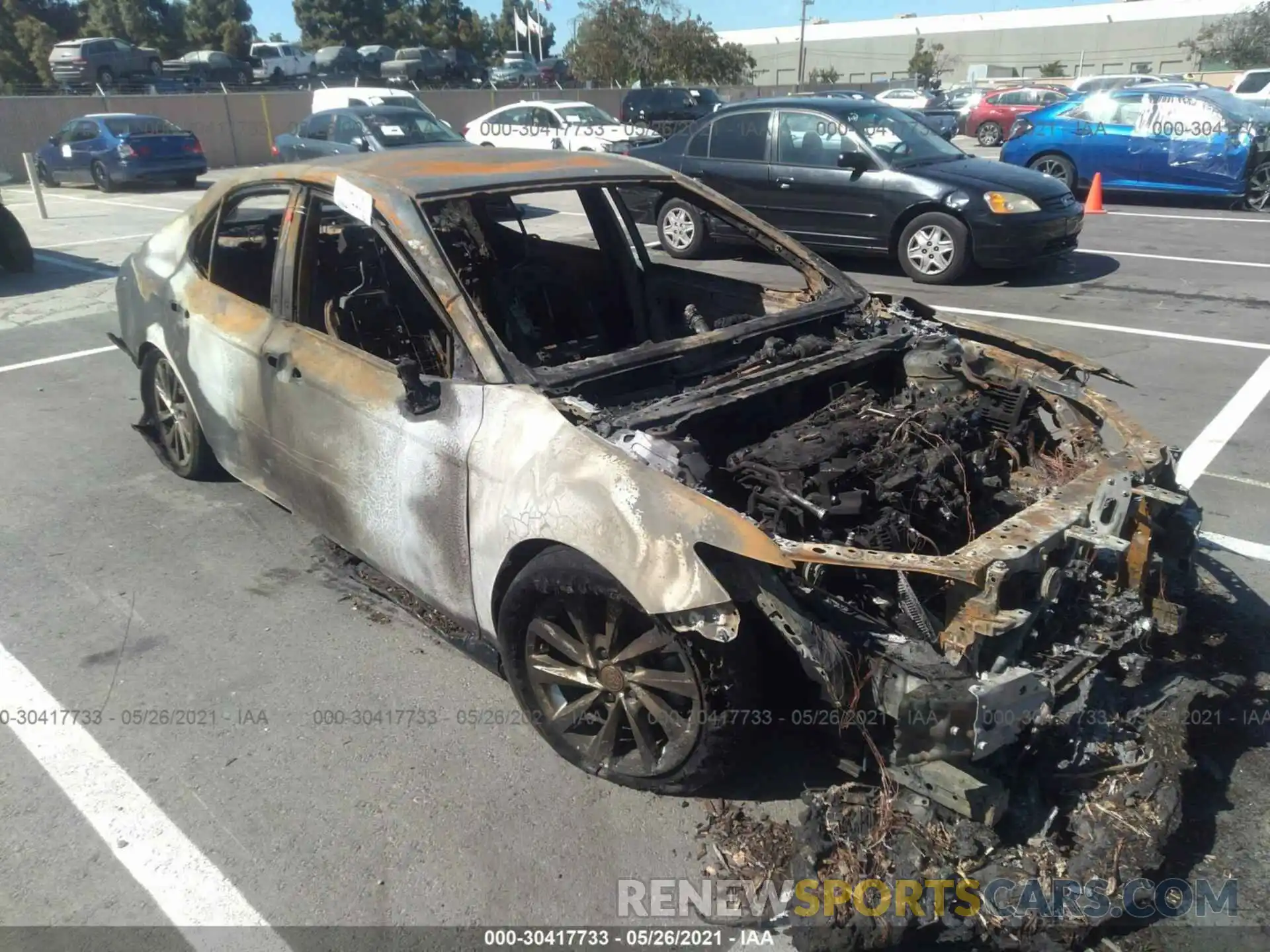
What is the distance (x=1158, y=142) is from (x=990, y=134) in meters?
14.2

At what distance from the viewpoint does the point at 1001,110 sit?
86.3 ft

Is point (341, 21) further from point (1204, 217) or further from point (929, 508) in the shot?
point (929, 508)

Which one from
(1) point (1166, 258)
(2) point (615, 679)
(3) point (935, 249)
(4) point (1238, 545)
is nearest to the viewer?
(2) point (615, 679)

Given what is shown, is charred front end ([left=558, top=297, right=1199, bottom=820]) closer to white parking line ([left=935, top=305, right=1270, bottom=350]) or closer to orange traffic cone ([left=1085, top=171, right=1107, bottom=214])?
white parking line ([left=935, top=305, right=1270, bottom=350])

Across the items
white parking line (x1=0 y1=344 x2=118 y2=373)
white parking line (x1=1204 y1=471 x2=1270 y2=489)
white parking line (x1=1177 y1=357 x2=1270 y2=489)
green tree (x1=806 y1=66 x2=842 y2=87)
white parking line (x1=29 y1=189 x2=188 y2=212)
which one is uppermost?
green tree (x1=806 y1=66 x2=842 y2=87)

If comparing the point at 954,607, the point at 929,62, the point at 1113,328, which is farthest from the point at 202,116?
the point at 929,62

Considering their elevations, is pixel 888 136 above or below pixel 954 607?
above

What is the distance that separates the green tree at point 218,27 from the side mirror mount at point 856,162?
47.4 m

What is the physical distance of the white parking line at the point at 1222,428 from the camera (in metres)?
4.98

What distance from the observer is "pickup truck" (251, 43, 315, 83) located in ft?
129

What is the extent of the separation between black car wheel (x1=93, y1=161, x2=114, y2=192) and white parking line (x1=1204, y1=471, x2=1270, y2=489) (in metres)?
19.2

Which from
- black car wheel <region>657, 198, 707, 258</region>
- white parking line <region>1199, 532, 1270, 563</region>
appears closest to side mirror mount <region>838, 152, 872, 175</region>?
black car wheel <region>657, 198, 707, 258</region>

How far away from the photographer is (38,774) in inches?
116

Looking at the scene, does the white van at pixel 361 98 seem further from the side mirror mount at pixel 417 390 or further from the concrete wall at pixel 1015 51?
the concrete wall at pixel 1015 51
